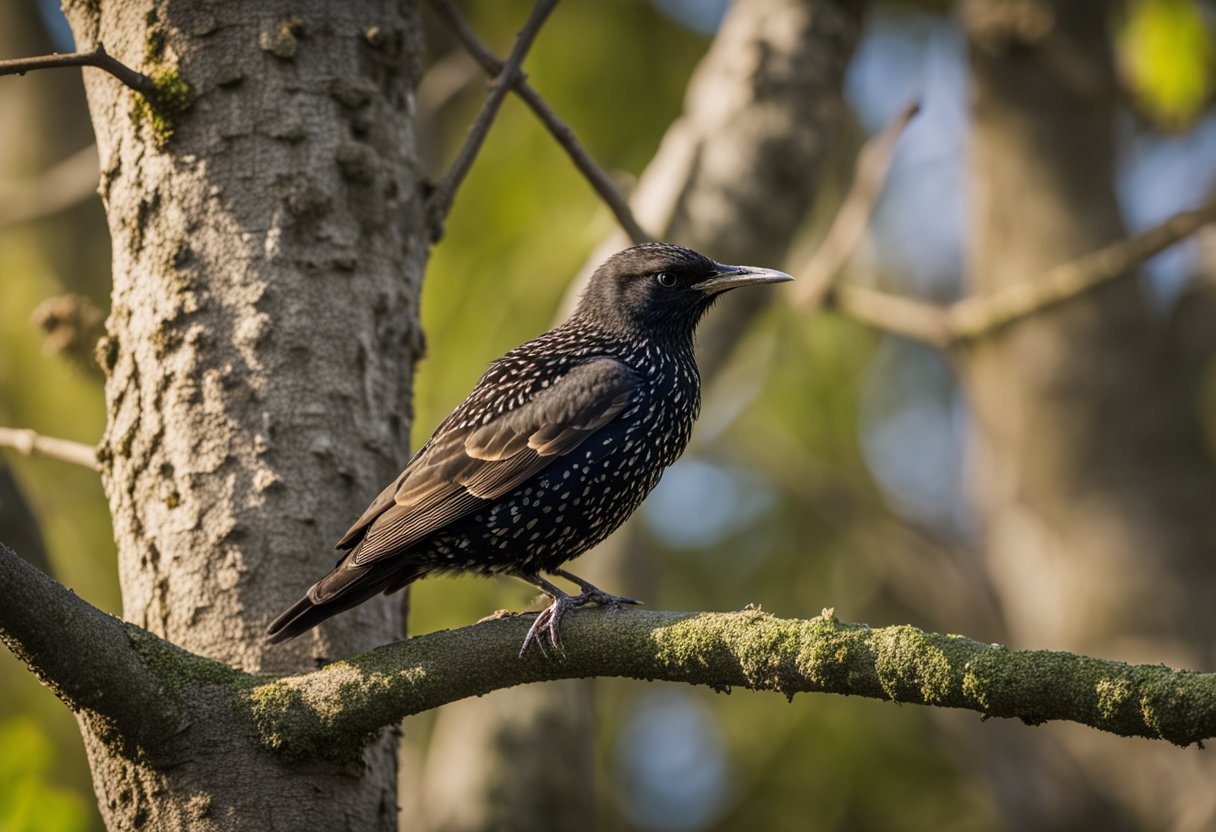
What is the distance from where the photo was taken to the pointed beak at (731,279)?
4602 millimetres

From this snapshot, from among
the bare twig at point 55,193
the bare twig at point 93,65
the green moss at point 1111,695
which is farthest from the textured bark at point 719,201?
the green moss at point 1111,695

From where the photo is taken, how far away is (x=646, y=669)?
3.11 metres

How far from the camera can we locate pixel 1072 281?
22.4ft

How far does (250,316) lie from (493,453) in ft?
2.54

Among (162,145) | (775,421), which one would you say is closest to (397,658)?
(162,145)

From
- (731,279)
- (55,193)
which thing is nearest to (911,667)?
(731,279)

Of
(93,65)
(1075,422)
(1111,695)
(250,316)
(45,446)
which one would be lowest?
(1111,695)

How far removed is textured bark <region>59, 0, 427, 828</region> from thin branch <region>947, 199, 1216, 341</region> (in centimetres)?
348

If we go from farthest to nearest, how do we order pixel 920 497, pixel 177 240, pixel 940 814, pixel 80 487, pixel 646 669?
pixel 920 497 → pixel 940 814 → pixel 80 487 → pixel 177 240 → pixel 646 669

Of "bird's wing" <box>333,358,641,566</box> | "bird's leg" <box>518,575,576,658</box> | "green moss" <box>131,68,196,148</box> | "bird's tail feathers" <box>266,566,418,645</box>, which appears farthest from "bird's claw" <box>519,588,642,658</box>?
"green moss" <box>131,68,196,148</box>

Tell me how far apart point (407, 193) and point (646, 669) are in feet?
5.95

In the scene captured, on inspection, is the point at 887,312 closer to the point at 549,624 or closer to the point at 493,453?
the point at 493,453

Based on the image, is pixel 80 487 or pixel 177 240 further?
pixel 80 487

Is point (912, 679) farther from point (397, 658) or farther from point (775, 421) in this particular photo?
point (775, 421)
